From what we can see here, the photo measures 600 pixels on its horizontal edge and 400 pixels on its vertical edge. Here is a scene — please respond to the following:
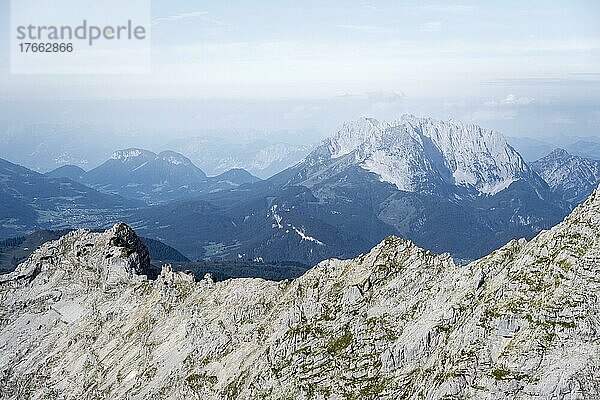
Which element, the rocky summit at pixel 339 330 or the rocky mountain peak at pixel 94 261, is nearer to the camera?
the rocky summit at pixel 339 330

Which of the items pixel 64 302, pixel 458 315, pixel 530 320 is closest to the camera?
pixel 530 320

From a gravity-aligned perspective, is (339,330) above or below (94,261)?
above

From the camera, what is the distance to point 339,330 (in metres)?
98.6

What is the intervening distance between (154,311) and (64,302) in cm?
4601

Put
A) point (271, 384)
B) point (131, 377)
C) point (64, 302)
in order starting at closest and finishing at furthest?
point (271, 384) < point (131, 377) < point (64, 302)

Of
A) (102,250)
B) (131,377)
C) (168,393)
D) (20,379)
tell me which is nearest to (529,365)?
(168,393)

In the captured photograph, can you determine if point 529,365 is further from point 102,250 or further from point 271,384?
point 102,250

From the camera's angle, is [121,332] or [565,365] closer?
[565,365]

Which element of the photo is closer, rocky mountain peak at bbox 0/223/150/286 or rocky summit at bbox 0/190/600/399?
rocky summit at bbox 0/190/600/399

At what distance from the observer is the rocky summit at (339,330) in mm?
71500

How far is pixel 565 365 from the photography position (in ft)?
224

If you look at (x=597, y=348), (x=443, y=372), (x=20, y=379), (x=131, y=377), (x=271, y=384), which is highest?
(x=597, y=348)

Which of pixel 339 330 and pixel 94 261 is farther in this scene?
pixel 94 261

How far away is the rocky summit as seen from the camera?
235 ft
